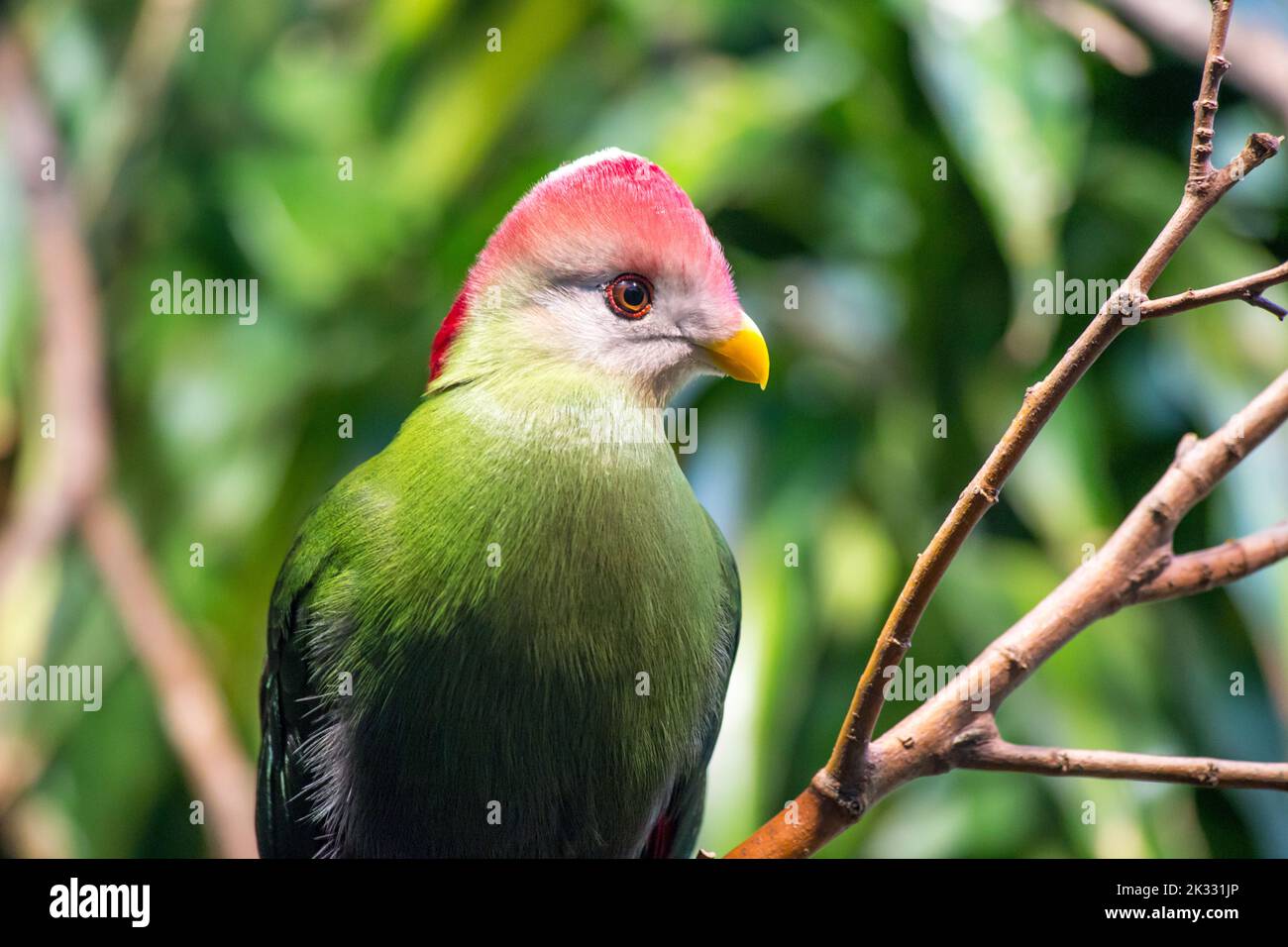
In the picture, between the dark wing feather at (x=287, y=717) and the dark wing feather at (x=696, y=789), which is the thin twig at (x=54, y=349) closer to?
the dark wing feather at (x=287, y=717)

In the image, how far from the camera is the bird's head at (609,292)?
3.82 feet

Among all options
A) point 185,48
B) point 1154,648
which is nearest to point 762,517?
point 1154,648

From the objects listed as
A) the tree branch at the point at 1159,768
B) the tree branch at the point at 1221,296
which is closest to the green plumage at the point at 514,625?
the tree branch at the point at 1159,768

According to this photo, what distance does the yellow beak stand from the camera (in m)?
1.19

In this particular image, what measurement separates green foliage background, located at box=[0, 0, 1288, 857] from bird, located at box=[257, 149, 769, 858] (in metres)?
0.79

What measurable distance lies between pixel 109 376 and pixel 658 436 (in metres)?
1.91

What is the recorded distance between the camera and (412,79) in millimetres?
2703

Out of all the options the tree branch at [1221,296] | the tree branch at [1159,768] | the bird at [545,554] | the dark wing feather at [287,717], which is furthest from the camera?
the dark wing feather at [287,717]

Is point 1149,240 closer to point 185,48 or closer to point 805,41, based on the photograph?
point 805,41

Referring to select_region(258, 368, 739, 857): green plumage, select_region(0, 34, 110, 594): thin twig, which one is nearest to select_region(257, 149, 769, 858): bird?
select_region(258, 368, 739, 857): green plumage

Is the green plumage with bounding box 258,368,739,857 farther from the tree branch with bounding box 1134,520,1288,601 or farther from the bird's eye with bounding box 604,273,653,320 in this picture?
the tree branch with bounding box 1134,520,1288,601

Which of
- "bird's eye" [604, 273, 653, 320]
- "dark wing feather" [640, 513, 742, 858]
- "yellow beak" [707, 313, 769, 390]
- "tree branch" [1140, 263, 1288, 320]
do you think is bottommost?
"dark wing feather" [640, 513, 742, 858]

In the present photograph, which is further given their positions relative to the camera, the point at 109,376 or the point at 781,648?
the point at 109,376

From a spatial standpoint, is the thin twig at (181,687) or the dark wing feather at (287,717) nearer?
the dark wing feather at (287,717)
